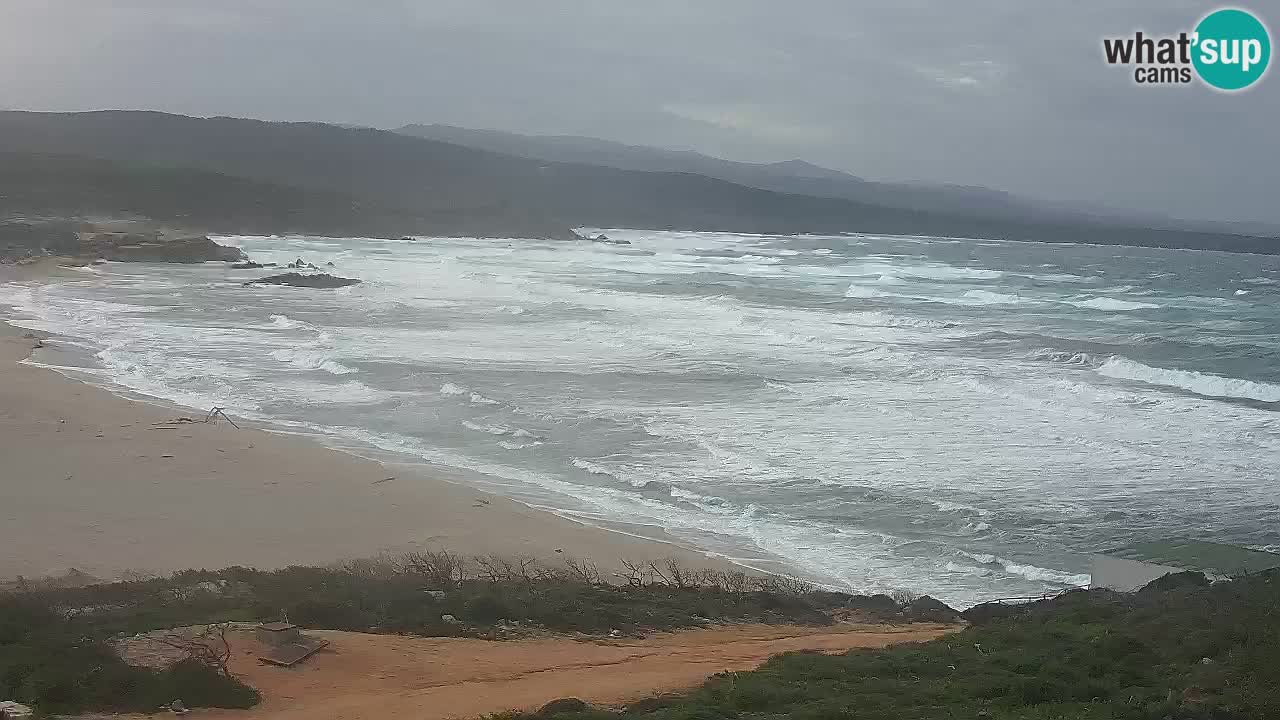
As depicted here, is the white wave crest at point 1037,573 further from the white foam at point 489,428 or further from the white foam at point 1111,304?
the white foam at point 1111,304

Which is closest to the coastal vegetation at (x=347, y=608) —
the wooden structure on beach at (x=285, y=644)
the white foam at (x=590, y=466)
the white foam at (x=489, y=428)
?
the wooden structure on beach at (x=285, y=644)

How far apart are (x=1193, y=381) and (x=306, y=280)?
29.9m

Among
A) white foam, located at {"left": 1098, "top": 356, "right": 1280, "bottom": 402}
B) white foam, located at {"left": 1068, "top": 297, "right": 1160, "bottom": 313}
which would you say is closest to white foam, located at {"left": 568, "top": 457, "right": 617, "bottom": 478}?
white foam, located at {"left": 1098, "top": 356, "right": 1280, "bottom": 402}

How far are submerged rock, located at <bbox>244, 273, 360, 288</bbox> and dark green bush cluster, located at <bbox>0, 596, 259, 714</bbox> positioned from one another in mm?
33523

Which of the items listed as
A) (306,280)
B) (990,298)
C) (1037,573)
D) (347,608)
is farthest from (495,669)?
(990,298)

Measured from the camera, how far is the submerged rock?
3959cm

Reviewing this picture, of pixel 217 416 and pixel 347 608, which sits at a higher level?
pixel 217 416

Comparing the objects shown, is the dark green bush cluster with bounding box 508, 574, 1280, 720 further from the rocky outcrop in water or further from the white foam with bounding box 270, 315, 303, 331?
the rocky outcrop in water

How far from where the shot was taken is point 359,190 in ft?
352

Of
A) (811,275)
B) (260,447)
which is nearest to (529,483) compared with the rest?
(260,447)

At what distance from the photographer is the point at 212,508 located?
12.1m

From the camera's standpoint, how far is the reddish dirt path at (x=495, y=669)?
22.3ft

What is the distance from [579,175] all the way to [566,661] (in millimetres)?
125467

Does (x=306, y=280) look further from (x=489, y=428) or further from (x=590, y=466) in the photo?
(x=590, y=466)
